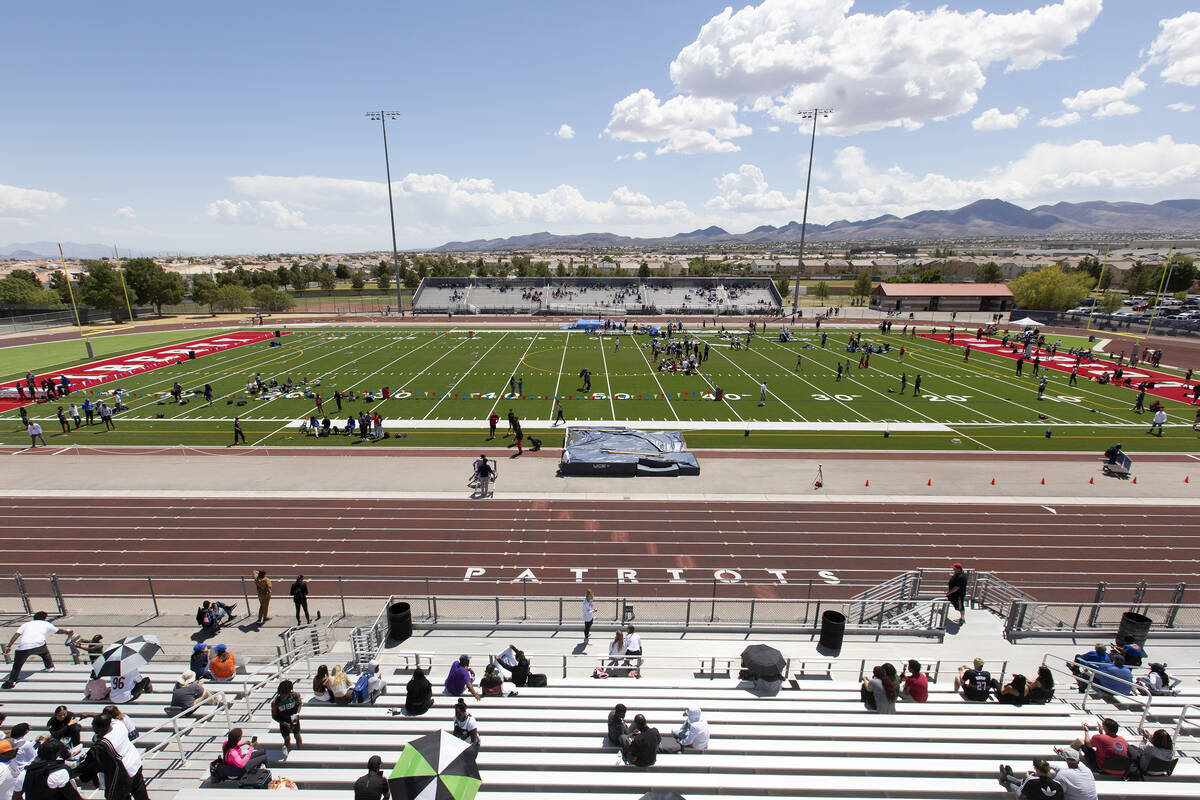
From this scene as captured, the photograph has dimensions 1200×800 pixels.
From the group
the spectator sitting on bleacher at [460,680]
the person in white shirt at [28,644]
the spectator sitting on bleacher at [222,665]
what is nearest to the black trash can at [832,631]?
the spectator sitting on bleacher at [460,680]

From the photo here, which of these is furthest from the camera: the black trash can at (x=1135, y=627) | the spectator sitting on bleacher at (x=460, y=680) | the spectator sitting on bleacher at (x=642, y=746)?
the black trash can at (x=1135, y=627)

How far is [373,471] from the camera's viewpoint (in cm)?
2238

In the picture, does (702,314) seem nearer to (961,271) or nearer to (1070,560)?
(1070,560)

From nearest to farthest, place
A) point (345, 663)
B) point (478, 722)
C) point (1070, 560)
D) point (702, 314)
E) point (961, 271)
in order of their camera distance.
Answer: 1. point (478, 722)
2. point (345, 663)
3. point (1070, 560)
4. point (702, 314)
5. point (961, 271)

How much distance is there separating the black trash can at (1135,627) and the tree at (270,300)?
283 feet

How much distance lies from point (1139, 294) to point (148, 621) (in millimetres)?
145227

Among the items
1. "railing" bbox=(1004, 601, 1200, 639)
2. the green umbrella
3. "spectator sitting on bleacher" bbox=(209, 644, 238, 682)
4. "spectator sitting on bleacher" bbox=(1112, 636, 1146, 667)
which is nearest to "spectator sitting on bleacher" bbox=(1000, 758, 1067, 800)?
"spectator sitting on bleacher" bbox=(1112, 636, 1146, 667)

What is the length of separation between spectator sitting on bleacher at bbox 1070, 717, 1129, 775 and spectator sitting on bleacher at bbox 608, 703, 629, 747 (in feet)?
19.4

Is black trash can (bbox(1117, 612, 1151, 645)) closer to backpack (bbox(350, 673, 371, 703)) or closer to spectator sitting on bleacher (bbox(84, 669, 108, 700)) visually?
backpack (bbox(350, 673, 371, 703))

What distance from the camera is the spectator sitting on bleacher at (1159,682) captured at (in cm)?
955

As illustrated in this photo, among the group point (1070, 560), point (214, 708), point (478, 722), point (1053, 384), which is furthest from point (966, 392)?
point (214, 708)

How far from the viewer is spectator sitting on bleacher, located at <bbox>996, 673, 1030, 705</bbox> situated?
898cm

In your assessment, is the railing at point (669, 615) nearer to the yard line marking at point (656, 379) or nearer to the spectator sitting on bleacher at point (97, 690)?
the spectator sitting on bleacher at point (97, 690)

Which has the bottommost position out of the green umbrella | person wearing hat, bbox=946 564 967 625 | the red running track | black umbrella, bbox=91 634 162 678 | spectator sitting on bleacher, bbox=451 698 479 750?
the red running track
